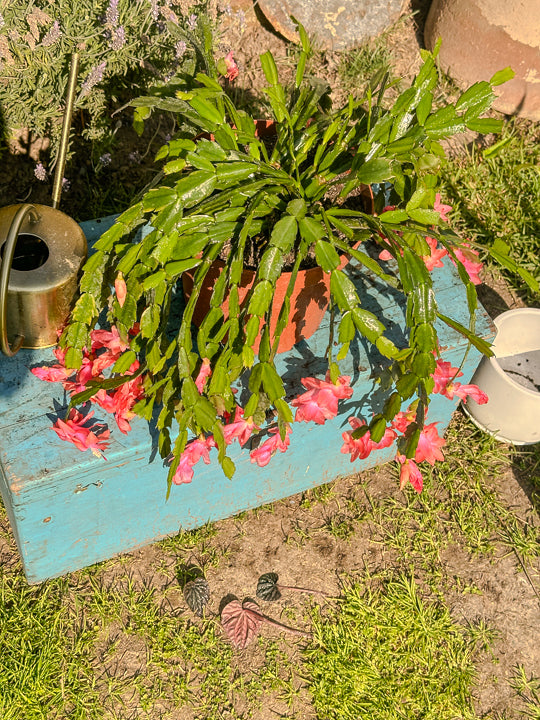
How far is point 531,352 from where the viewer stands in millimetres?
2834

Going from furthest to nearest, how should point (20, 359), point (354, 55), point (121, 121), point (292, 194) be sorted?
1. point (354, 55)
2. point (121, 121)
3. point (20, 359)
4. point (292, 194)

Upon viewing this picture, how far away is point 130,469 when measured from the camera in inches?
76.4

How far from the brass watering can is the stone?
183 centimetres

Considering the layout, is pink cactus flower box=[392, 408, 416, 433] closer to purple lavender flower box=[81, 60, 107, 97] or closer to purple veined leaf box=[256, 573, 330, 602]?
purple veined leaf box=[256, 573, 330, 602]

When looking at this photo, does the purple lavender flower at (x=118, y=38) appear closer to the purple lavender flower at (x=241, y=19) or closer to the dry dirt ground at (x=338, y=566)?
the purple lavender flower at (x=241, y=19)

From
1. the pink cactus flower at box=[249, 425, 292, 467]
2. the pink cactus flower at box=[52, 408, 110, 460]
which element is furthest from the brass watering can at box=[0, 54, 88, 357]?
the pink cactus flower at box=[249, 425, 292, 467]

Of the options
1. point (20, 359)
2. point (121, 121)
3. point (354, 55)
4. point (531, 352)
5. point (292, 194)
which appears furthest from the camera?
point (354, 55)

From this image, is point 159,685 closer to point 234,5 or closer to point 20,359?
point 20,359

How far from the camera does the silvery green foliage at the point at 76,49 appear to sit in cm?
265

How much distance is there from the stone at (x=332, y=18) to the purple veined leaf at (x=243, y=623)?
250 centimetres

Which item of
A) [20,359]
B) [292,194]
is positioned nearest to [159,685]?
[20,359]

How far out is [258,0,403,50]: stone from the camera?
3.40m

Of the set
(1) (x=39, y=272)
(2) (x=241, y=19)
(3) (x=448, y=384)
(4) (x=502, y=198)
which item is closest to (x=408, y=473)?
(3) (x=448, y=384)

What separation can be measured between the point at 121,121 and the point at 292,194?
1583 mm
